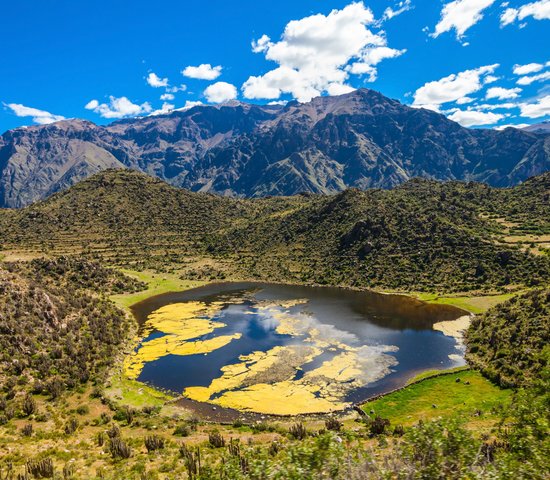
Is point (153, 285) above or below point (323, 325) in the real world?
above

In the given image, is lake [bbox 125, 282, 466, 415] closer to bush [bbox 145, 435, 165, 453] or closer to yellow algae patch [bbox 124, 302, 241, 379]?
yellow algae patch [bbox 124, 302, 241, 379]

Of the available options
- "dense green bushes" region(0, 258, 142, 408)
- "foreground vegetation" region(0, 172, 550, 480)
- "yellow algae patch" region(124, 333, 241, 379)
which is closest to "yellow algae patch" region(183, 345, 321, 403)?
"foreground vegetation" region(0, 172, 550, 480)

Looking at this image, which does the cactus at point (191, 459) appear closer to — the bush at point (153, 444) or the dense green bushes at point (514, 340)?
the bush at point (153, 444)

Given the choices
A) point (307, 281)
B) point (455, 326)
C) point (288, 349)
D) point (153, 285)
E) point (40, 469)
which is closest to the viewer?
point (40, 469)

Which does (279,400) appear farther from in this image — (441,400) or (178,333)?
(178,333)

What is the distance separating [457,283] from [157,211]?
145785 millimetres

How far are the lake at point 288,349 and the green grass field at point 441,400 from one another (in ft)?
9.15

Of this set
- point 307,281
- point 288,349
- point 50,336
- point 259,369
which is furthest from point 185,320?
point 307,281

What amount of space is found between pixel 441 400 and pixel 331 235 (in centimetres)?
10317

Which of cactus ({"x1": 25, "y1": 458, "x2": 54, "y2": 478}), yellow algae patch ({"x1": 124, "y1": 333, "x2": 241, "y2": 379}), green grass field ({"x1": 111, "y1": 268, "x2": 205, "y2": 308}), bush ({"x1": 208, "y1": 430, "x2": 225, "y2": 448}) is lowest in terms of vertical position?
yellow algae patch ({"x1": 124, "y1": 333, "x2": 241, "y2": 379})

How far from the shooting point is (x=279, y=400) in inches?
1741

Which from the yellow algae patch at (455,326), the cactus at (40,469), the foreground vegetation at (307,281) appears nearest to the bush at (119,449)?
the foreground vegetation at (307,281)

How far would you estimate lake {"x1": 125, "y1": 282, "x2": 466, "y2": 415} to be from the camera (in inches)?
1828

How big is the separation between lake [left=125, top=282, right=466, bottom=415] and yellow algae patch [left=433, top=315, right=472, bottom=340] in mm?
1528
